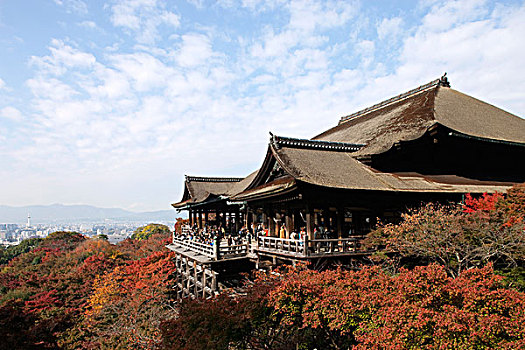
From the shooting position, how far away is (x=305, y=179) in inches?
526

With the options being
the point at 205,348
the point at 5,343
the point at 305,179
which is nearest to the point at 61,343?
the point at 5,343

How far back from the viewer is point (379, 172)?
17.0 m

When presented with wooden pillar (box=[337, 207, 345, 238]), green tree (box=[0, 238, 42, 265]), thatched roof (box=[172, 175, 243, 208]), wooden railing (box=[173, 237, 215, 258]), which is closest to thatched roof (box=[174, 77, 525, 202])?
wooden pillar (box=[337, 207, 345, 238])

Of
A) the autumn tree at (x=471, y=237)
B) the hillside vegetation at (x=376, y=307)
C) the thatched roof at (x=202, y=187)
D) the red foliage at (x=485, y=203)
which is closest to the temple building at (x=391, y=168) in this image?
the red foliage at (x=485, y=203)

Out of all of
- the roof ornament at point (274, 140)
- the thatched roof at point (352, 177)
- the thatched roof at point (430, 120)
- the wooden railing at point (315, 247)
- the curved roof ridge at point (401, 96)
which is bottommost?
the wooden railing at point (315, 247)

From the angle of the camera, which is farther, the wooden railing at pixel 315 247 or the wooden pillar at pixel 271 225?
the wooden pillar at pixel 271 225

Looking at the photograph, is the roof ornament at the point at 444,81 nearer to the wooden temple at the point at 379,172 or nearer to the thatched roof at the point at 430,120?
the thatched roof at the point at 430,120

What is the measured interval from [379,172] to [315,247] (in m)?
6.18

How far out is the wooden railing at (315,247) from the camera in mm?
12844

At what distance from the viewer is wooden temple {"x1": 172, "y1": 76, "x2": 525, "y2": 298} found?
14.0 m

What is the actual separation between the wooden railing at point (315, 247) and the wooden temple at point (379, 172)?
0.04m

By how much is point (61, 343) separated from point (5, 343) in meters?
8.17

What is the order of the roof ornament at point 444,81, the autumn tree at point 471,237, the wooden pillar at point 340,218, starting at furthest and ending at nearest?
the roof ornament at point 444,81
the wooden pillar at point 340,218
the autumn tree at point 471,237

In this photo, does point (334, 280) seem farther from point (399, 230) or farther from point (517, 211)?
point (517, 211)
